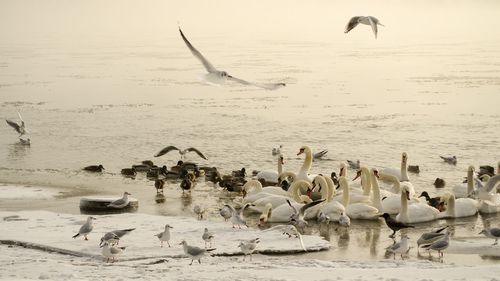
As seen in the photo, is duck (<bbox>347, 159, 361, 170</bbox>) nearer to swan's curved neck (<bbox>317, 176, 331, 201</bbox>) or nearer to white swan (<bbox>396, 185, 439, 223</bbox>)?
swan's curved neck (<bbox>317, 176, 331, 201</bbox>)

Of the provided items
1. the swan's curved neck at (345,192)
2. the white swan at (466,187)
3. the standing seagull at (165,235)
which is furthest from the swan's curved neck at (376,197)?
the standing seagull at (165,235)

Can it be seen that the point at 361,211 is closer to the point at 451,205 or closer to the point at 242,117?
the point at 451,205

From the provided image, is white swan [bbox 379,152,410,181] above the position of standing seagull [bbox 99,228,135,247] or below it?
above

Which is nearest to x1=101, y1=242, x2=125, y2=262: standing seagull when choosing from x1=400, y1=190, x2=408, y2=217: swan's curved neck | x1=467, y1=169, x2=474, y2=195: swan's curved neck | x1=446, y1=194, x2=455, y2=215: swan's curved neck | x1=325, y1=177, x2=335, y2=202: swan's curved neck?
x1=325, y1=177, x2=335, y2=202: swan's curved neck

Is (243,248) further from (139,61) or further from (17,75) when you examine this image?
(139,61)

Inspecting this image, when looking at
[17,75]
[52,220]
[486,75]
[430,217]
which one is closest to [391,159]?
[430,217]

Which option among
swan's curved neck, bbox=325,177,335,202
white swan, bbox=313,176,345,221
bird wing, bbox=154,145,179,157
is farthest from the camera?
bird wing, bbox=154,145,179,157

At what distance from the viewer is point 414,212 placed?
18109 mm

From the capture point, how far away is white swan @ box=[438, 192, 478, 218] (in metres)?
18.4

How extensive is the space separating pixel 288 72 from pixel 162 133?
2227 centimetres

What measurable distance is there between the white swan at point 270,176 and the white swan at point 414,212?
431 cm

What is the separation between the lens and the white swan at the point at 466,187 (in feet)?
64.3

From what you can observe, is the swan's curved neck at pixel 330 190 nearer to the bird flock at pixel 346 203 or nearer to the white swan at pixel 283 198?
the bird flock at pixel 346 203

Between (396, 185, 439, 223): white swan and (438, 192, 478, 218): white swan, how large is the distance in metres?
0.24
